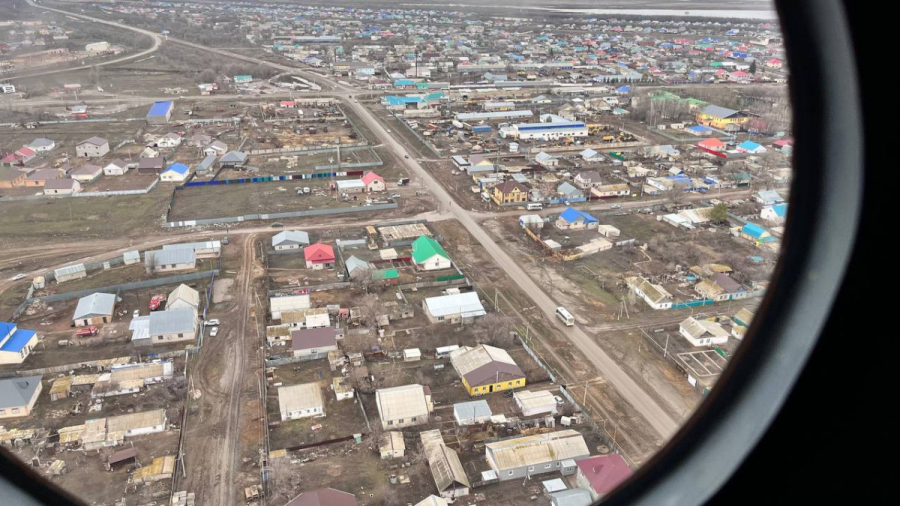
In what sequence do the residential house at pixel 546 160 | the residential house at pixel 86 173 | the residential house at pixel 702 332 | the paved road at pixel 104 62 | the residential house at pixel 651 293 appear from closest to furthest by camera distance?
the residential house at pixel 702 332, the residential house at pixel 651 293, the residential house at pixel 86 173, the residential house at pixel 546 160, the paved road at pixel 104 62

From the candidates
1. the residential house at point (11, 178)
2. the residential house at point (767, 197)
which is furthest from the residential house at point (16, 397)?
the residential house at point (767, 197)

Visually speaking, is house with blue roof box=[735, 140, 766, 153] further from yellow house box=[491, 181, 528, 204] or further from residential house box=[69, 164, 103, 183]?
residential house box=[69, 164, 103, 183]

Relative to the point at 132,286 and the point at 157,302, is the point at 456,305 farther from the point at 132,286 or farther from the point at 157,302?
the point at 132,286

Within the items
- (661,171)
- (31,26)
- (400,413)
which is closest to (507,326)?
(400,413)

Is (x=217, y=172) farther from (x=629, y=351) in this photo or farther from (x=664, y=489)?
(x=664, y=489)

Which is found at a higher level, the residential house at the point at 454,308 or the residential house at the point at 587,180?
the residential house at the point at 587,180

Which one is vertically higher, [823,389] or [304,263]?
[823,389]

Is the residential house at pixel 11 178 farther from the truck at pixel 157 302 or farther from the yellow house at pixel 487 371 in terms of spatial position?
the yellow house at pixel 487 371

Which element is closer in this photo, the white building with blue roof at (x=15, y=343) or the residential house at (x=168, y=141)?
the white building with blue roof at (x=15, y=343)
